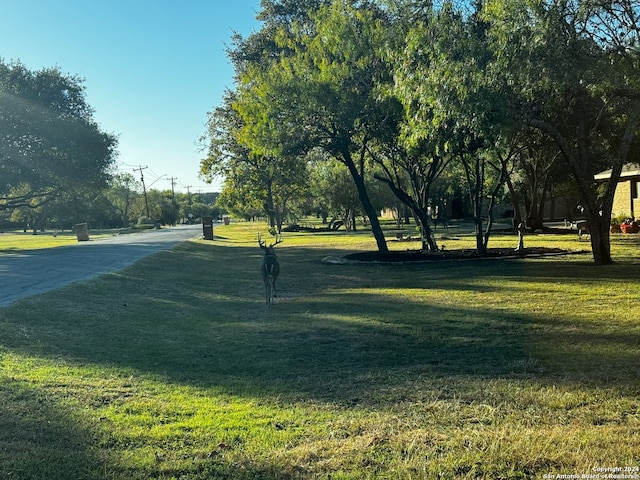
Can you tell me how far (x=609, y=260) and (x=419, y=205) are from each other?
8.02 meters

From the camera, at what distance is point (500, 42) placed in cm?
1151

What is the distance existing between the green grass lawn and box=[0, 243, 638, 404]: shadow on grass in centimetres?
4

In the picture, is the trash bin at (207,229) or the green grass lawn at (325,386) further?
the trash bin at (207,229)

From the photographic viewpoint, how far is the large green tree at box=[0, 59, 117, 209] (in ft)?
98.4

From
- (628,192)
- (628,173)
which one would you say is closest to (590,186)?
(628,173)

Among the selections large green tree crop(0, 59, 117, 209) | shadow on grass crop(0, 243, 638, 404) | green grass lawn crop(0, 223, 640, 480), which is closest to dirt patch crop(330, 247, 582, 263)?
shadow on grass crop(0, 243, 638, 404)

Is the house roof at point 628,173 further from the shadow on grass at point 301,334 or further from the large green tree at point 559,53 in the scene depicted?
the shadow on grass at point 301,334

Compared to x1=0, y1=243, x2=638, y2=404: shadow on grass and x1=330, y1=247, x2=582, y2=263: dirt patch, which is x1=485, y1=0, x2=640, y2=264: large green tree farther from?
x1=330, y1=247, x2=582, y2=263: dirt patch

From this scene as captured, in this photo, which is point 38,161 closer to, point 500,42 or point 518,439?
point 500,42

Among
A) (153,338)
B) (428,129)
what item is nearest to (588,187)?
(428,129)

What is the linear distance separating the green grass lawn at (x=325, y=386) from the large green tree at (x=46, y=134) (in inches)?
893

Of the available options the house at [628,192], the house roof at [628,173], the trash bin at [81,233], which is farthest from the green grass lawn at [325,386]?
the trash bin at [81,233]

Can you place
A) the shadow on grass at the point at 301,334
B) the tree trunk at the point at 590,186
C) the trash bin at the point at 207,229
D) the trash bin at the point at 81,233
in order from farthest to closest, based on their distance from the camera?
the trash bin at the point at 81,233 → the trash bin at the point at 207,229 → the tree trunk at the point at 590,186 → the shadow on grass at the point at 301,334

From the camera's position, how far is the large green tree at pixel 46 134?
30.0m
